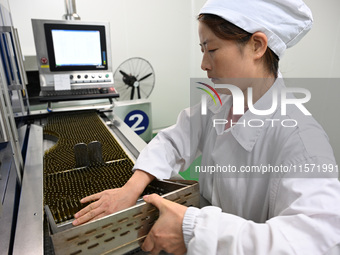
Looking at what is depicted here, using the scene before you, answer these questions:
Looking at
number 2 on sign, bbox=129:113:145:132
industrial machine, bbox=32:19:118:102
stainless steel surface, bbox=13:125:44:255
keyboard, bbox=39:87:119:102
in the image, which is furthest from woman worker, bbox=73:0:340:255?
number 2 on sign, bbox=129:113:145:132

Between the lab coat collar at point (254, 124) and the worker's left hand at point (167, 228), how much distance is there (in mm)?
361

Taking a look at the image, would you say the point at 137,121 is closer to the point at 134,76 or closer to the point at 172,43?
the point at 134,76

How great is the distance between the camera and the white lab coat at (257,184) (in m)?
0.54

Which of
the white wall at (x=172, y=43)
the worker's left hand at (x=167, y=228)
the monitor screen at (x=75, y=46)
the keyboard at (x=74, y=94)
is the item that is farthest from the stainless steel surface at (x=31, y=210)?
the white wall at (x=172, y=43)

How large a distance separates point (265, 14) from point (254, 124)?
364mm

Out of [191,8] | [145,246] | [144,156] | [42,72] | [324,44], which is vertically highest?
[191,8]

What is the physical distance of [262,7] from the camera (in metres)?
0.73

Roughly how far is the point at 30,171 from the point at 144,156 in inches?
21.6

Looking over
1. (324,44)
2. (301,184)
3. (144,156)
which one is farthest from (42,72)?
(324,44)

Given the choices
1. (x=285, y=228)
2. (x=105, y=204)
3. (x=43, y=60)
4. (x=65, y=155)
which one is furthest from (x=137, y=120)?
(x=285, y=228)

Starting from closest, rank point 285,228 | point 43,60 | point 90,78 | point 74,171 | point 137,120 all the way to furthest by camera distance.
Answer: point 285,228 → point 74,171 → point 43,60 → point 90,78 → point 137,120

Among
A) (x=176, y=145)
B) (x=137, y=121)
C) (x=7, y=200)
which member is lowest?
(x=137, y=121)

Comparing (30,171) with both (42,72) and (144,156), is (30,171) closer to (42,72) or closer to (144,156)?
(144,156)

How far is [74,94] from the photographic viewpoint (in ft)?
6.31
